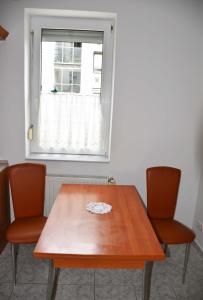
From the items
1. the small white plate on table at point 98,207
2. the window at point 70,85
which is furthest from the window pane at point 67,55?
the small white plate on table at point 98,207

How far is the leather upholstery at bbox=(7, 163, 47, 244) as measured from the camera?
7.53 feet

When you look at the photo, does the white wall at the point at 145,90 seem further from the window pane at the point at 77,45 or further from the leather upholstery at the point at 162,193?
the leather upholstery at the point at 162,193

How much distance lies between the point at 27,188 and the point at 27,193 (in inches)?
1.8

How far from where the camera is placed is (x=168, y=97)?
2.77 m

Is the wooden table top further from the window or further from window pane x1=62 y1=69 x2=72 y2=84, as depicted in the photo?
window pane x1=62 y1=69 x2=72 y2=84

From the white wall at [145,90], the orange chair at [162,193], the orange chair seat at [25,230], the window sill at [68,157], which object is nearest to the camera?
the orange chair seat at [25,230]

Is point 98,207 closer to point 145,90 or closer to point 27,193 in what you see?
point 27,193

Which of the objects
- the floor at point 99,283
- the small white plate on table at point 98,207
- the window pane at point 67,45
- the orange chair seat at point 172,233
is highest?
the window pane at point 67,45

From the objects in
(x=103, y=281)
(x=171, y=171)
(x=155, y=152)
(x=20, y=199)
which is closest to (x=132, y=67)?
(x=155, y=152)

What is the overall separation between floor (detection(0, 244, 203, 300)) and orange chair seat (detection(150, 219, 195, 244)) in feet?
1.43

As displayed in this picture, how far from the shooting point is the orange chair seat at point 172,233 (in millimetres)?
2094

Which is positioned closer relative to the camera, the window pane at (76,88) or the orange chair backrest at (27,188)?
the orange chair backrest at (27,188)

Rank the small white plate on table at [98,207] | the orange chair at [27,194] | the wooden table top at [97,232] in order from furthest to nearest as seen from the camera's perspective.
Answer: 1. the orange chair at [27,194]
2. the small white plate on table at [98,207]
3. the wooden table top at [97,232]

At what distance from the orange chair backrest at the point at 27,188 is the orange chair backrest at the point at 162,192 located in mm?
1037
